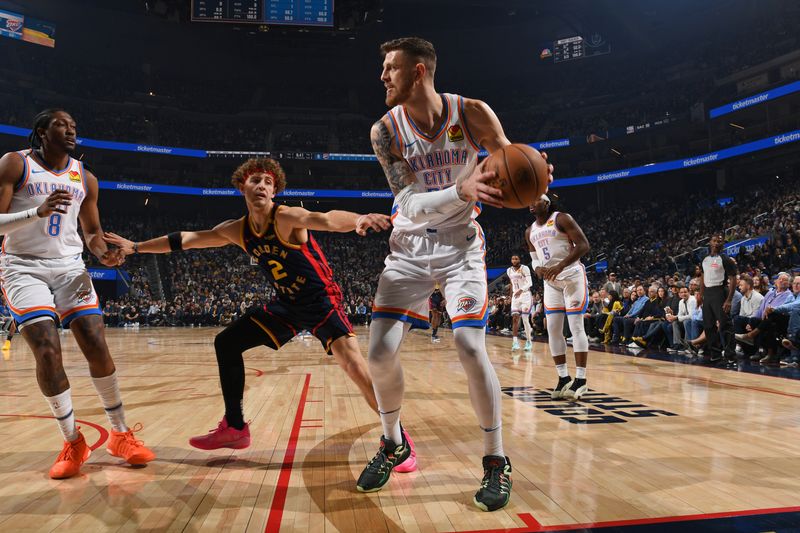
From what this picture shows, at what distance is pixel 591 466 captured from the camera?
3.26 meters

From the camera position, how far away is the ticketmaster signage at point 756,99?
22.7 metres

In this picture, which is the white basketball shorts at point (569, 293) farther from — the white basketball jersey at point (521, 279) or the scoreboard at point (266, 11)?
the scoreboard at point (266, 11)

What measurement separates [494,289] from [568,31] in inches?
680

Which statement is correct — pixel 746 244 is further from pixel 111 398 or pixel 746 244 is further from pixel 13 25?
pixel 13 25

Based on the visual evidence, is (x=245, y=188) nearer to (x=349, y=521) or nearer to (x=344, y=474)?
(x=344, y=474)

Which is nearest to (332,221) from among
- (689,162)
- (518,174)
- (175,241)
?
(518,174)

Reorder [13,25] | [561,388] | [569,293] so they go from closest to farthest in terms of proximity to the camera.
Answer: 1. [561,388]
2. [569,293]
3. [13,25]

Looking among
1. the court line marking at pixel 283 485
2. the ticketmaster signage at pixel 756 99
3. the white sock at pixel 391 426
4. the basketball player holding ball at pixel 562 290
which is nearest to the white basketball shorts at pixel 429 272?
the white sock at pixel 391 426

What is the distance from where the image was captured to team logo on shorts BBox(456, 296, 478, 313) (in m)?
2.89

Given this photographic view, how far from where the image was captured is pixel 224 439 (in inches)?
142

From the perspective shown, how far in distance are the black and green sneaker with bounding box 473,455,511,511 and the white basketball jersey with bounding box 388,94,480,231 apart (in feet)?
4.10

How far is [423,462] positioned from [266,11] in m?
23.5

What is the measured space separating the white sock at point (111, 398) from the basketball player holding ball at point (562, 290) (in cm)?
389

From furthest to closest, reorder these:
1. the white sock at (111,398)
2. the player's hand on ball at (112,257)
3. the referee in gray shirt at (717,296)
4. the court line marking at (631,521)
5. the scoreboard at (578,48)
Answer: the scoreboard at (578,48) → the referee in gray shirt at (717,296) → the player's hand on ball at (112,257) → the white sock at (111,398) → the court line marking at (631,521)
